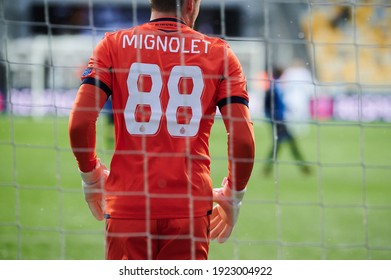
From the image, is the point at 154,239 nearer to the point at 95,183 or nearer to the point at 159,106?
the point at 95,183

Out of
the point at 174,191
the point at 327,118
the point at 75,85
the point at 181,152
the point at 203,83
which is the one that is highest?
the point at 75,85

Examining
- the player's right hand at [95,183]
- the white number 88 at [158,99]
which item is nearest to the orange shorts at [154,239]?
the player's right hand at [95,183]

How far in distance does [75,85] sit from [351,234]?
11347 mm

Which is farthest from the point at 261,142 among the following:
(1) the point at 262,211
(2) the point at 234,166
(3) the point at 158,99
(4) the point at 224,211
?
(3) the point at 158,99

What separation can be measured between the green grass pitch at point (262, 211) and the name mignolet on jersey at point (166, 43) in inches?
24.3

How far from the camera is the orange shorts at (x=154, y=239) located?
2191mm

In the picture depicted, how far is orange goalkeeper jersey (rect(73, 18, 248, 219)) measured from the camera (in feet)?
7.20

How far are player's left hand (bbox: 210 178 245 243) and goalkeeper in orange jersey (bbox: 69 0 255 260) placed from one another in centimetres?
19

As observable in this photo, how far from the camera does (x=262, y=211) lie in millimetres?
5520

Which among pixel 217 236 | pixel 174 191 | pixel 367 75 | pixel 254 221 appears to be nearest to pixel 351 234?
pixel 254 221

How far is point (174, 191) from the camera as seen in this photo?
2205 millimetres

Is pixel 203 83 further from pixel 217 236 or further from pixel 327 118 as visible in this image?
pixel 327 118

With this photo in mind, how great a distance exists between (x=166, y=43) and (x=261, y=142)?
8.56 m
